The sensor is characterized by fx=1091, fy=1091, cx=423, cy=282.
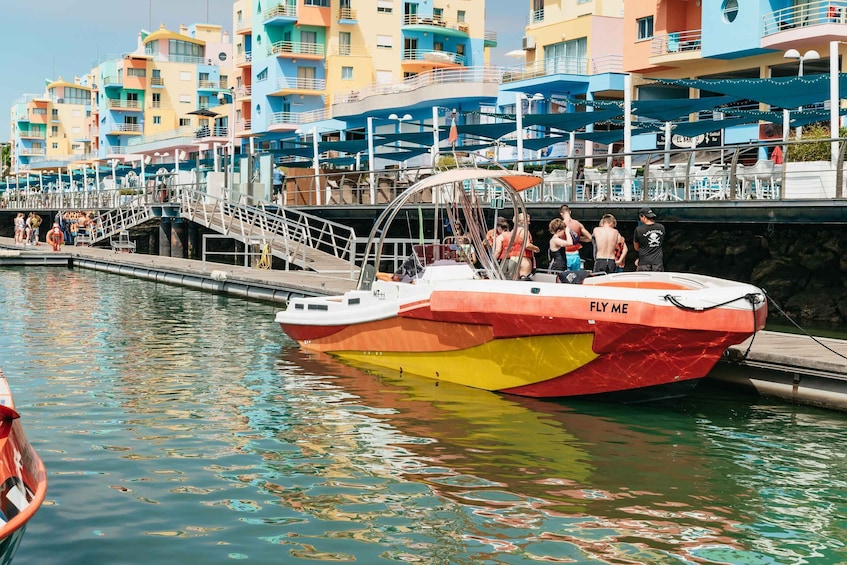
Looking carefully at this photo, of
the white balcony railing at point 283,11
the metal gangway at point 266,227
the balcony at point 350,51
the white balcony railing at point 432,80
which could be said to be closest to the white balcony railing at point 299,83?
the balcony at point 350,51

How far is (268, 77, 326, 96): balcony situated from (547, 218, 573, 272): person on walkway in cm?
5412

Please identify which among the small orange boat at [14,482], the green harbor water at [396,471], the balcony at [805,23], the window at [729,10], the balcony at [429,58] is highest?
the balcony at [429,58]

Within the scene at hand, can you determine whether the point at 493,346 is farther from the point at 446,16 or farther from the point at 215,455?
the point at 446,16

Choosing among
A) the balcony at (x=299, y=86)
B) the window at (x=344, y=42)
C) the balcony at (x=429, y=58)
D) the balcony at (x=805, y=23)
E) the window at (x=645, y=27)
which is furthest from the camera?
the window at (x=344, y=42)

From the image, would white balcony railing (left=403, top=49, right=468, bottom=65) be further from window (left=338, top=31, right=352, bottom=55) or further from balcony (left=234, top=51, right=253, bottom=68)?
balcony (left=234, top=51, right=253, bottom=68)

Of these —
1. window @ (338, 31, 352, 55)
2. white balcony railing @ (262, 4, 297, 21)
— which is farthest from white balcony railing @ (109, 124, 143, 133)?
window @ (338, 31, 352, 55)

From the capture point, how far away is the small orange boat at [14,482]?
5.91m

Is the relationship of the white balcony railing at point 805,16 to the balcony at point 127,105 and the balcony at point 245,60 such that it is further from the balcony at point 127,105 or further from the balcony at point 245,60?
the balcony at point 127,105

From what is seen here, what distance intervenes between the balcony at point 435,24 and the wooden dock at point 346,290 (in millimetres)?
31575

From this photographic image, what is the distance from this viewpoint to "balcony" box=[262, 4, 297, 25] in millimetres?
69312

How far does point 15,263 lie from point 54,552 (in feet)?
109

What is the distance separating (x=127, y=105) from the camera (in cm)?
10700

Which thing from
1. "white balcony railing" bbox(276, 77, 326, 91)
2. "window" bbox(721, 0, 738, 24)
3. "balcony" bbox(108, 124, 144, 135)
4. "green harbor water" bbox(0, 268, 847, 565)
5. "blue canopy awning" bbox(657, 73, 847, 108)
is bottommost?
"green harbor water" bbox(0, 268, 847, 565)

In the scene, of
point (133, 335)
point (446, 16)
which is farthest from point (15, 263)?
point (446, 16)
